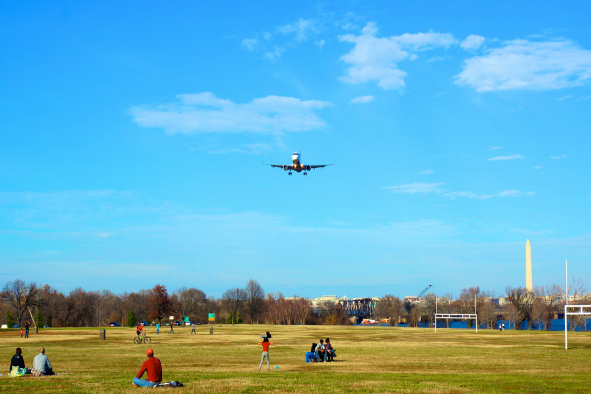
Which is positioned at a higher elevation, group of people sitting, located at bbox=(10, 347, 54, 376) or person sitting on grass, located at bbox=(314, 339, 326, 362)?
group of people sitting, located at bbox=(10, 347, 54, 376)

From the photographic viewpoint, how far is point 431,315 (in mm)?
168000

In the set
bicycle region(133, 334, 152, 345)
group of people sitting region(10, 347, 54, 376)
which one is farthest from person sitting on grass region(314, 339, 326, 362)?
bicycle region(133, 334, 152, 345)

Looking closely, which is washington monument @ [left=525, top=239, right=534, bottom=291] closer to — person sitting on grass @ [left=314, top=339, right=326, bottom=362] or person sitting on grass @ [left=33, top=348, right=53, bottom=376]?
person sitting on grass @ [left=314, top=339, right=326, bottom=362]

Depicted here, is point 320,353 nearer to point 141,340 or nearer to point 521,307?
point 141,340

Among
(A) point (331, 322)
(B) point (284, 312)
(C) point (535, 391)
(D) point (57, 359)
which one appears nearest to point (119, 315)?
(B) point (284, 312)

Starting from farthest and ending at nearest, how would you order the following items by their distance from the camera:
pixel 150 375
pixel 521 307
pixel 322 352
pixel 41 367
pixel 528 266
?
pixel 528 266 < pixel 521 307 < pixel 322 352 < pixel 41 367 < pixel 150 375

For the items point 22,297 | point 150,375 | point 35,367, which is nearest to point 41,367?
point 35,367

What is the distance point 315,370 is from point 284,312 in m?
165

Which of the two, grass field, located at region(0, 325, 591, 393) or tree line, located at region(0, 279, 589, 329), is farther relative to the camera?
tree line, located at region(0, 279, 589, 329)

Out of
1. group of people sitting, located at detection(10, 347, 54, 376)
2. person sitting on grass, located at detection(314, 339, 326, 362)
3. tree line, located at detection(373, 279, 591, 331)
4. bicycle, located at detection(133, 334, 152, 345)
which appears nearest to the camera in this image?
→ group of people sitting, located at detection(10, 347, 54, 376)

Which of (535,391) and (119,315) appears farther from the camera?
(119,315)

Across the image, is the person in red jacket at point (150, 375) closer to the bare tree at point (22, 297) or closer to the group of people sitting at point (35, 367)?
the group of people sitting at point (35, 367)

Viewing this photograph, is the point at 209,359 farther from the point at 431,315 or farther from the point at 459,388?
the point at 431,315

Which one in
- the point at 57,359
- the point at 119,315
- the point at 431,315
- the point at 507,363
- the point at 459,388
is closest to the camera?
the point at 459,388
